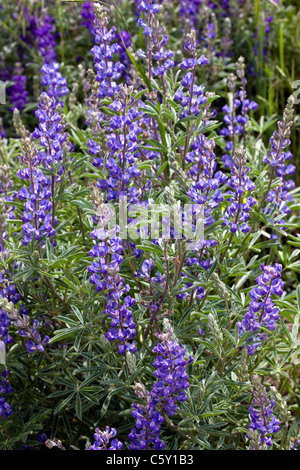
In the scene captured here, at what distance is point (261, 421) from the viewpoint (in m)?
2.22

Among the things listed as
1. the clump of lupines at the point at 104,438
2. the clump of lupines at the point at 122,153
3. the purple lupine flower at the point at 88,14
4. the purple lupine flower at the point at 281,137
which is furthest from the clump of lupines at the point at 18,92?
the clump of lupines at the point at 104,438

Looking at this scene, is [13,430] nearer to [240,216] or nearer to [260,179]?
[240,216]

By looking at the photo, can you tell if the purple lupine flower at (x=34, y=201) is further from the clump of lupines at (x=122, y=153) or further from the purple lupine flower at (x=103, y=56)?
the purple lupine flower at (x=103, y=56)

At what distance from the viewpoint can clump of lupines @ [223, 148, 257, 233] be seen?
241 cm

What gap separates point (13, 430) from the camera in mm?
2613

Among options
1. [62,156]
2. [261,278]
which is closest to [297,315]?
[261,278]

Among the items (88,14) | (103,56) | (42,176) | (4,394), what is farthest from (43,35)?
(4,394)

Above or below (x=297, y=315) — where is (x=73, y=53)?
above

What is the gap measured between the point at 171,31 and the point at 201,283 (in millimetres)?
3252

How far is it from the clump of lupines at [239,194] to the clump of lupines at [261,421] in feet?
2.06

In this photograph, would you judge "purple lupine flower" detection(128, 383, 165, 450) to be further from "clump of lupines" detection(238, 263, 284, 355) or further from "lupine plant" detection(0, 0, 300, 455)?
"clump of lupines" detection(238, 263, 284, 355)

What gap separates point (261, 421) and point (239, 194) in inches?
32.4

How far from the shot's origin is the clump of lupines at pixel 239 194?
2.41 metres

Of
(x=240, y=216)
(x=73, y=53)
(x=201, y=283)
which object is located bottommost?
(x=201, y=283)
